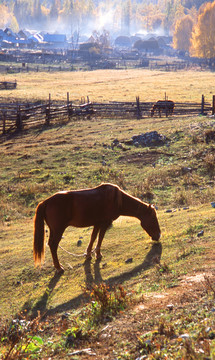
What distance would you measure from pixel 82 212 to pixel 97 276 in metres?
1.33

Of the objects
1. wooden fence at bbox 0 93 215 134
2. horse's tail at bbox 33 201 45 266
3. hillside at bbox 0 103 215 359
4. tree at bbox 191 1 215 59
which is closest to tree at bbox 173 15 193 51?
tree at bbox 191 1 215 59

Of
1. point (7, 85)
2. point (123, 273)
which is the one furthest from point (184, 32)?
point (123, 273)

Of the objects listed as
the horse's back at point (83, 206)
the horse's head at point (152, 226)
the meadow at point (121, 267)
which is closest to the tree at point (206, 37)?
the meadow at point (121, 267)

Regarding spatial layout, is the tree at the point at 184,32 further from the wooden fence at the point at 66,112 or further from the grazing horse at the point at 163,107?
the grazing horse at the point at 163,107

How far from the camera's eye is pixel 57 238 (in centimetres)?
810

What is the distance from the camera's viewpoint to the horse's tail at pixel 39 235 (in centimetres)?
808

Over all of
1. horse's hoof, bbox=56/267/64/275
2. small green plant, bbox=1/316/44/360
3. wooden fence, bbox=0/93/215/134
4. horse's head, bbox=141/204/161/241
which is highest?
wooden fence, bbox=0/93/215/134

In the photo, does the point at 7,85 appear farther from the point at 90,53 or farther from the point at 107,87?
the point at 90,53

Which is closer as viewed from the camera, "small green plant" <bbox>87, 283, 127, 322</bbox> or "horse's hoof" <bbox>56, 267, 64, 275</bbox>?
"small green plant" <bbox>87, 283, 127, 322</bbox>

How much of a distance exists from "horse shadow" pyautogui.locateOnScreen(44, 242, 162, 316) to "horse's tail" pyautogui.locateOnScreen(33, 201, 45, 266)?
947 millimetres

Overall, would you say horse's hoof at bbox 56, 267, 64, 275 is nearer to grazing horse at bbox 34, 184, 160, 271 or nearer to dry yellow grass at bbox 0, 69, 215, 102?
grazing horse at bbox 34, 184, 160, 271

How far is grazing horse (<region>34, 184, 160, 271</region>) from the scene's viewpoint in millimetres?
8016

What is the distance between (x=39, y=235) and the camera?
816 cm

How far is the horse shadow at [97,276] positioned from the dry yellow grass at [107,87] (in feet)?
110
